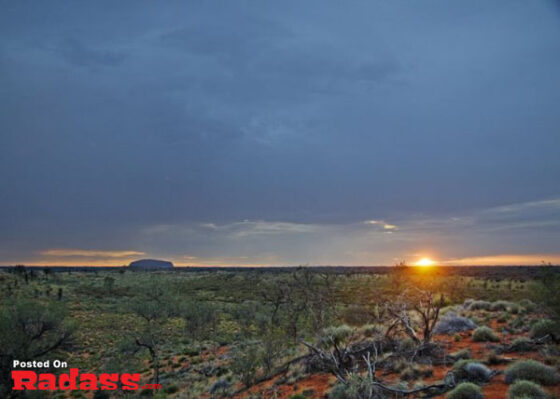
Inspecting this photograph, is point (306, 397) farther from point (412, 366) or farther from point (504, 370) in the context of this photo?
point (504, 370)

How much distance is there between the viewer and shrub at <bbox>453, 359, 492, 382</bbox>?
11.1m

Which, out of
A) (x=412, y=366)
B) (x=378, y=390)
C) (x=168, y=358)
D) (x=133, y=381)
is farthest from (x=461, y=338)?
(x=168, y=358)

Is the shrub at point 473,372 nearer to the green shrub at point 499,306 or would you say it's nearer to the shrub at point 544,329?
the shrub at point 544,329

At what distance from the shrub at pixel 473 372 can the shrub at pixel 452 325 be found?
7.62 metres

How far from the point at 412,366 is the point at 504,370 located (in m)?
2.94

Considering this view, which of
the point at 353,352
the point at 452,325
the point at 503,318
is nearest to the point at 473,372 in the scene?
the point at 353,352

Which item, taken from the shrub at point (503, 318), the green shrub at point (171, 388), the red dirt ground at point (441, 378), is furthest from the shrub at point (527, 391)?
the green shrub at point (171, 388)

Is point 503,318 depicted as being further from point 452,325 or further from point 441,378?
point 441,378

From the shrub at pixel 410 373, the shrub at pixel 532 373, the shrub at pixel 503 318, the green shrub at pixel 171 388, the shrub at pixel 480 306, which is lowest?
the green shrub at pixel 171 388

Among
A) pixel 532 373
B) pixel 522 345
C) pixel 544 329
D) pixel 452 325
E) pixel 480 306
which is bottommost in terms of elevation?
pixel 480 306

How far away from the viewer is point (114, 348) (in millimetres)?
35312

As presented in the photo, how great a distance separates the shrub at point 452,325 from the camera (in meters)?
18.8

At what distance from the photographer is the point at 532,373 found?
34.2 feet

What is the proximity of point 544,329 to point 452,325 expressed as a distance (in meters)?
5.04
